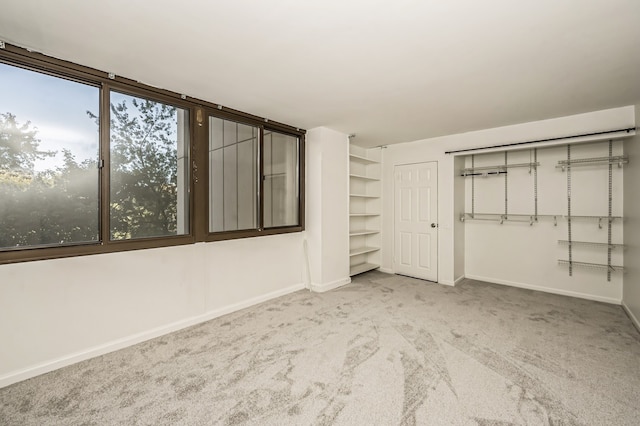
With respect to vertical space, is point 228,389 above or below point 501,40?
below

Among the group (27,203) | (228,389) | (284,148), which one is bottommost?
(228,389)

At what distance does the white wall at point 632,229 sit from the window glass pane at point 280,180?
3.85 metres

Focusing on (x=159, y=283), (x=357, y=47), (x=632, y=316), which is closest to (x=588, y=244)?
(x=632, y=316)

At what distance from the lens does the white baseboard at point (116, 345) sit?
2.10 metres

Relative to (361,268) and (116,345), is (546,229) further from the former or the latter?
(116,345)

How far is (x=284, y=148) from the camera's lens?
4039 millimetres

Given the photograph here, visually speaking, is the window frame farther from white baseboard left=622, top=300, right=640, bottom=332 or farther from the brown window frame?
white baseboard left=622, top=300, right=640, bottom=332

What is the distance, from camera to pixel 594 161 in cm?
368

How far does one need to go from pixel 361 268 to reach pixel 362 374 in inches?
123

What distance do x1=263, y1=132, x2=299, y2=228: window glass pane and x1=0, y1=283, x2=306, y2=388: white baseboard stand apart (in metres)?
1.07

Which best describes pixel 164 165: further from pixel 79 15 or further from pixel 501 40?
pixel 501 40

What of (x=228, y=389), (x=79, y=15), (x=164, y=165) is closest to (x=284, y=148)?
(x=164, y=165)

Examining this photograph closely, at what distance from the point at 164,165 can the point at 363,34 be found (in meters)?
2.10

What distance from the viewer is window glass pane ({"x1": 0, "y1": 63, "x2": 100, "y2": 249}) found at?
2.02m
